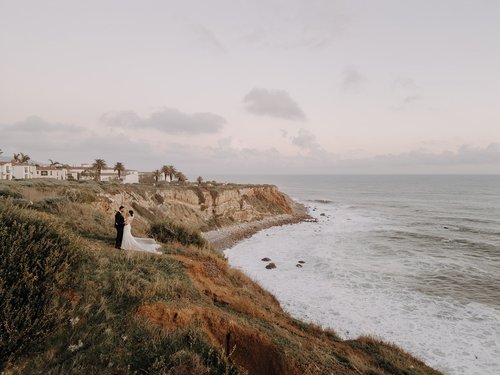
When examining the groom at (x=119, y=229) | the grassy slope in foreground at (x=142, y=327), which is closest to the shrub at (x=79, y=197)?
the groom at (x=119, y=229)

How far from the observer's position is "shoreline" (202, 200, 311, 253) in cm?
3805

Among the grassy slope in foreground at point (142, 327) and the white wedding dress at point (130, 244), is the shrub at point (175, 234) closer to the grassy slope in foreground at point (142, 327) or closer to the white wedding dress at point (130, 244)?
the white wedding dress at point (130, 244)

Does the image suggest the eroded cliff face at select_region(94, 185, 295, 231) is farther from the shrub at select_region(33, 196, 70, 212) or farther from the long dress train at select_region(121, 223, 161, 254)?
the long dress train at select_region(121, 223, 161, 254)

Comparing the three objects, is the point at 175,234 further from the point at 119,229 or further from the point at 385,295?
the point at 385,295

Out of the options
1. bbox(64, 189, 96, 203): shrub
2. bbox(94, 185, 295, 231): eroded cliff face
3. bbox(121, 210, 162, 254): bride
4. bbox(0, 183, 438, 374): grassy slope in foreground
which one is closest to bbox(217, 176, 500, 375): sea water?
bbox(0, 183, 438, 374): grassy slope in foreground

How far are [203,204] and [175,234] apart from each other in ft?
107

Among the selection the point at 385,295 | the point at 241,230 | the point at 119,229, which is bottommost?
the point at 241,230

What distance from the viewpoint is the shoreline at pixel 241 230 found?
3805 cm

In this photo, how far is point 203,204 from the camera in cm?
4803

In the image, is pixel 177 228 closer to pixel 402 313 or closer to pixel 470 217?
pixel 402 313

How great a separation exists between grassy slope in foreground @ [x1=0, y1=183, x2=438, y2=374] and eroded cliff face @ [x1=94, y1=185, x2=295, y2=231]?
24.1m

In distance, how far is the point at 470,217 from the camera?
53.3 meters

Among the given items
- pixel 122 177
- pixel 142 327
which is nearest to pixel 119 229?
pixel 142 327

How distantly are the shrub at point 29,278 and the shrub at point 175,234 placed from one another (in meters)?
8.65
